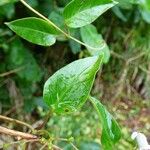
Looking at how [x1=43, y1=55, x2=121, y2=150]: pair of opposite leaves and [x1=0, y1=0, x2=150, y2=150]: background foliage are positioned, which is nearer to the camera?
[x1=43, y1=55, x2=121, y2=150]: pair of opposite leaves

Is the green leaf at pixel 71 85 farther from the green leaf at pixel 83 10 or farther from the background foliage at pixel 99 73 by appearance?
the background foliage at pixel 99 73

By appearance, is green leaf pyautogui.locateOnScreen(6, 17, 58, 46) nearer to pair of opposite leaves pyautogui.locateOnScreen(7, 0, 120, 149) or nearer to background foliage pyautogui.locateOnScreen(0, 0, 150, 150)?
pair of opposite leaves pyautogui.locateOnScreen(7, 0, 120, 149)

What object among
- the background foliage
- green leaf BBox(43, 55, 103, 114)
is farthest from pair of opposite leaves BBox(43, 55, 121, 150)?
the background foliage

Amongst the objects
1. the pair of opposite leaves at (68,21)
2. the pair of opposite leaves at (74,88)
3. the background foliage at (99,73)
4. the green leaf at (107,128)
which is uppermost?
the pair of opposite leaves at (68,21)

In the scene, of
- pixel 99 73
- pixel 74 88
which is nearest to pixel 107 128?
pixel 74 88

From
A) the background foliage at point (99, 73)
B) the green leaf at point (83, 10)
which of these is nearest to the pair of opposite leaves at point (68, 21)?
the green leaf at point (83, 10)

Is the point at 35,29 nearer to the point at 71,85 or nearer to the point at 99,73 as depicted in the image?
the point at 71,85
